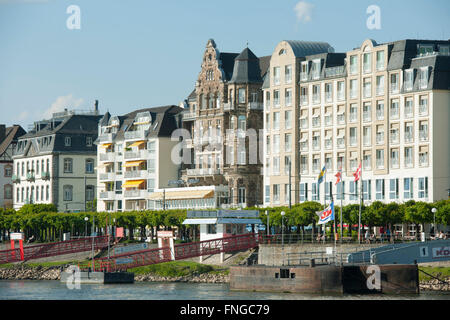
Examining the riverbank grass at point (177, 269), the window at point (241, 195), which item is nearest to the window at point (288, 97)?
the window at point (241, 195)

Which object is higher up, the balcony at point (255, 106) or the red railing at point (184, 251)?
the balcony at point (255, 106)

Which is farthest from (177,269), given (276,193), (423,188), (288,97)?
(288,97)

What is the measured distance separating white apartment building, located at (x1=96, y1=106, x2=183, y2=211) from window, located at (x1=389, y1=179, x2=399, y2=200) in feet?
152

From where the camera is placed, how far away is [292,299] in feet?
314

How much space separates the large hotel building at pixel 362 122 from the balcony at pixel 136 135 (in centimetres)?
3036

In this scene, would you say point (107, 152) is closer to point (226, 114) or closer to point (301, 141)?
point (226, 114)

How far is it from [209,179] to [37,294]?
6217 centimetres

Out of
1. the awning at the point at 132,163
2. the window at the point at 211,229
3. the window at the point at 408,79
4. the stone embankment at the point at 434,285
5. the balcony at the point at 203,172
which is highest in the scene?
the window at the point at 408,79

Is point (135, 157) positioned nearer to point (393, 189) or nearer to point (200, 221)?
point (200, 221)

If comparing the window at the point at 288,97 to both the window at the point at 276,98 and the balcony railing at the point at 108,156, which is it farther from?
the balcony railing at the point at 108,156

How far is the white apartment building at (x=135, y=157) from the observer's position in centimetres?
18038
